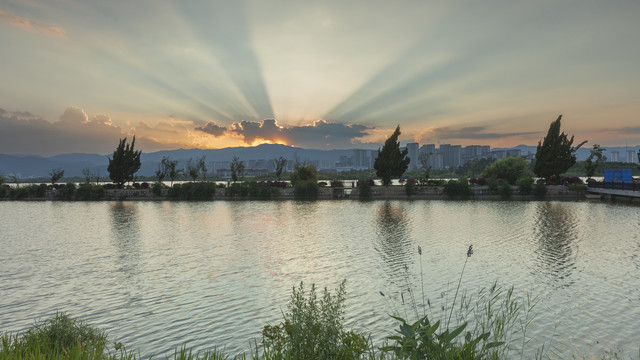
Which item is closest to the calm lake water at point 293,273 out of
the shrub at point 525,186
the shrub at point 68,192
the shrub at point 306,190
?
the shrub at point 525,186

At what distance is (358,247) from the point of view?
63.1 feet

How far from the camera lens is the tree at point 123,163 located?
70250 millimetres

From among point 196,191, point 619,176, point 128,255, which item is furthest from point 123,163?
point 619,176

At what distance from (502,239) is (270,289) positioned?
14969 millimetres

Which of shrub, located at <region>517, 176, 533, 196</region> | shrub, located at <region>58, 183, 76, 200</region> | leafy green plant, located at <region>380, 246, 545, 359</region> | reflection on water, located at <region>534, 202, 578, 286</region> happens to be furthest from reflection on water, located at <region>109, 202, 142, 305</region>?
shrub, located at <region>517, 176, 533, 196</region>

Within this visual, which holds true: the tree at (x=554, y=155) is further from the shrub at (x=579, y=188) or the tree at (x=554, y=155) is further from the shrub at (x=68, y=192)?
the shrub at (x=68, y=192)

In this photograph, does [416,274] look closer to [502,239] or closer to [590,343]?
[590,343]

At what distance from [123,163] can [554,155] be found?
75.9 m

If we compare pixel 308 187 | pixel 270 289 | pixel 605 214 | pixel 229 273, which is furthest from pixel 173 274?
pixel 308 187

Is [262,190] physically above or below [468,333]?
above

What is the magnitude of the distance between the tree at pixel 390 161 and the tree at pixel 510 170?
15.5 meters

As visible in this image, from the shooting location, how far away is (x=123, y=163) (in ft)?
232

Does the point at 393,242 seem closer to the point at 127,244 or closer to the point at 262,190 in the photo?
the point at 127,244

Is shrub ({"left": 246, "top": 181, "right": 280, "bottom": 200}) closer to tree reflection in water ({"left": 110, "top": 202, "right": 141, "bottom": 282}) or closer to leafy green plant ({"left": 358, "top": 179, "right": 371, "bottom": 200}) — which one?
leafy green plant ({"left": 358, "top": 179, "right": 371, "bottom": 200})
